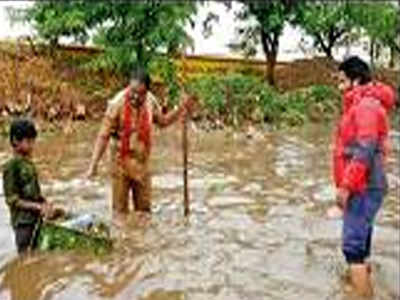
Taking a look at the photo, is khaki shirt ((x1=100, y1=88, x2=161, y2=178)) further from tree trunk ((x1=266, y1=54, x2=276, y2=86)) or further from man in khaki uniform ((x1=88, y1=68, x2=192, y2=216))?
tree trunk ((x1=266, y1=54, x2=276, y2=86))

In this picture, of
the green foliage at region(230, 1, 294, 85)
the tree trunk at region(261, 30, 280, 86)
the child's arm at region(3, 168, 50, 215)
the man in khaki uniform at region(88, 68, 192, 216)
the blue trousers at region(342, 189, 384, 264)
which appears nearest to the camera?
the blue trousers at region(342, 189, 384, 264)

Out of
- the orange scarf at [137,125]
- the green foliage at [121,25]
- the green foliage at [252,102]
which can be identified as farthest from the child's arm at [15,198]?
the green foliage at [121,25]

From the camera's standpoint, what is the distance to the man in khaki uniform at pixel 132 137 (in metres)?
9.47

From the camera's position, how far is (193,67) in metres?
20.8

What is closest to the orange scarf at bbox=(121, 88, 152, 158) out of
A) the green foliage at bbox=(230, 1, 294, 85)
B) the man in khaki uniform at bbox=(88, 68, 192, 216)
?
the man in khaki uniform at bbox=(88, 68, 192, 216)

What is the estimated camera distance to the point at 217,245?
9328mm

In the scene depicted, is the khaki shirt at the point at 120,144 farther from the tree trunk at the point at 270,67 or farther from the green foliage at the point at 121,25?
the tree trunk at the point at 270,67

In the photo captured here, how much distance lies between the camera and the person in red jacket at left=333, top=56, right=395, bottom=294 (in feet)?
23.6

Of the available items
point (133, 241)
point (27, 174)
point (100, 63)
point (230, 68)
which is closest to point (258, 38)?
point (230, 68)

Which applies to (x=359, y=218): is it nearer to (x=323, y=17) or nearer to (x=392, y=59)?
(x=323, y=17)

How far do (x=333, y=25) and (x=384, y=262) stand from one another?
14.3 meters

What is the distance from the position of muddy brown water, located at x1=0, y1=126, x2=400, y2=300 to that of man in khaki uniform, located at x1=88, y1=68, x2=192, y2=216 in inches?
11.4

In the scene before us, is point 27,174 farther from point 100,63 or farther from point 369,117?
point 100,63

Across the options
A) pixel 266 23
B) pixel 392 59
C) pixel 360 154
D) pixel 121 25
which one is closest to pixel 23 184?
pixel 360 154
